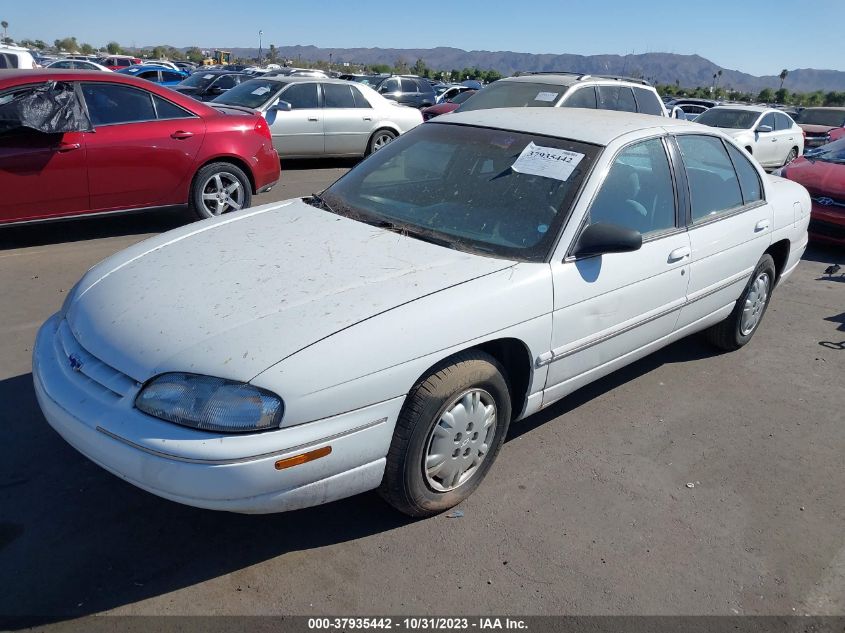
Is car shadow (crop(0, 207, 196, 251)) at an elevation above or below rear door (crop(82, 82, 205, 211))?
below

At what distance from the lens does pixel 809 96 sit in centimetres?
5950

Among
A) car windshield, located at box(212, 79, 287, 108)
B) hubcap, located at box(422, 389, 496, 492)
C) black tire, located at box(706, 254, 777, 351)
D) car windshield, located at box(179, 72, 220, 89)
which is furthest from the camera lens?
car windshield, located at box(179, 72, 220, 89)

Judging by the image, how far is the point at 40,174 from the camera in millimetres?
6109

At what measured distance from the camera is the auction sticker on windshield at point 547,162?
11.8 ft

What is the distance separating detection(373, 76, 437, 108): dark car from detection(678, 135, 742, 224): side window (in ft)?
57.0

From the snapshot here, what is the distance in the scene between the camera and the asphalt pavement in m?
2.67

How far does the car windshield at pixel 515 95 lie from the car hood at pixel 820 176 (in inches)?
121

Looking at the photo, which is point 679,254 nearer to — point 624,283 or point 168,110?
point 624,283

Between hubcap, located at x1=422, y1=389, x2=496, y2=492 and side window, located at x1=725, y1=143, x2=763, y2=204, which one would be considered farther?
side window, located at x1=725, y1=143, x2=763, y2=204

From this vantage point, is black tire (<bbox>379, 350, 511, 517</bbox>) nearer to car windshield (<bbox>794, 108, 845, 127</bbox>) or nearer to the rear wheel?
the rear wheel

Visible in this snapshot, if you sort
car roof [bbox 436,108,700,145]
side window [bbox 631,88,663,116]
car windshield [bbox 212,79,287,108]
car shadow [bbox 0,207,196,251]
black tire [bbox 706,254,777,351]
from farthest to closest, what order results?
car windshield [bbox 212,79,287,108], side window [bbox 631,88,663,116], car shadow [bbox 0,207,196,251], black tire [bbox 706,254,777,351], car roof [bbox 436,108,700,145]

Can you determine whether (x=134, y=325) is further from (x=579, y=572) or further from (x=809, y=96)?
(x=809, y=96)

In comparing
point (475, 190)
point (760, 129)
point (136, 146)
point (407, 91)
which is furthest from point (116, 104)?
point (407, 91)

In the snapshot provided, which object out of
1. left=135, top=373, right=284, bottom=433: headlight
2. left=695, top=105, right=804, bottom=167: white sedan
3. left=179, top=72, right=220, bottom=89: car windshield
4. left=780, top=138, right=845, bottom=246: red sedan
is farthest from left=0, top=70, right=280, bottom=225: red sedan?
left=695, top=105, right=804, bottom=167: white sedan
